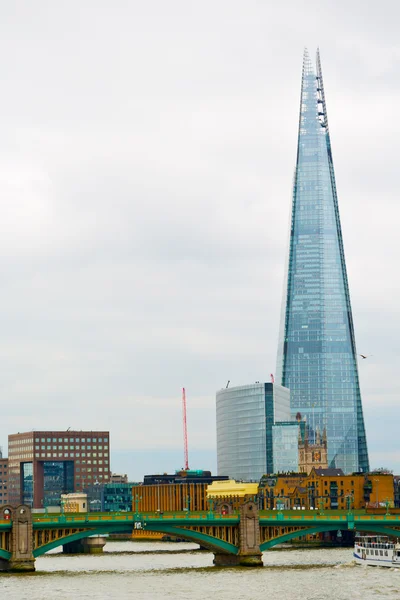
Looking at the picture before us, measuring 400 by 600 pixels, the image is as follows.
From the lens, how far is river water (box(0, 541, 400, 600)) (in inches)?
4953

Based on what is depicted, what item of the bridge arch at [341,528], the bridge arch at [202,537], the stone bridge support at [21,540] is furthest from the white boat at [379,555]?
the stone bridge support at [21,540]

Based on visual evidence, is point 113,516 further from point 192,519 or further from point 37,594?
point 37,594

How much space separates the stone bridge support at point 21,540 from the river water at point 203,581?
243 cm

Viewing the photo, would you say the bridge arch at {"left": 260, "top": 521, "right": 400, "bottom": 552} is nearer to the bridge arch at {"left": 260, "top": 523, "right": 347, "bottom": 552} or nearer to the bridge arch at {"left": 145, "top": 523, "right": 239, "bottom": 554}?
the bridge arch at {"left": 260, "top": 523, "right": 347, "bottom": 552}

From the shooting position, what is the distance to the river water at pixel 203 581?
126m

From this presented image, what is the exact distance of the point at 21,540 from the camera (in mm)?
152500

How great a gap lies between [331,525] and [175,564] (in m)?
22.3

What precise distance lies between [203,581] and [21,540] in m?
25.1

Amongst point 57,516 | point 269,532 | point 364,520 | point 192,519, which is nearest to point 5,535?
point 57,516

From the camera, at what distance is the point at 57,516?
162500 mm

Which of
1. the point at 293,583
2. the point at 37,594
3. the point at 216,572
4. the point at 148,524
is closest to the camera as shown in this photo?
the point at 37,594

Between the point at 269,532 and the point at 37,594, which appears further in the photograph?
the point at 269,532

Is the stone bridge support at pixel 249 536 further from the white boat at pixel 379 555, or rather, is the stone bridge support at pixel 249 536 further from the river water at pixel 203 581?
the white boat at pixel 379 555

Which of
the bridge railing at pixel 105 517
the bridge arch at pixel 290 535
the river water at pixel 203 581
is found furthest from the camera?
the bridge arch at pixel 290 535
